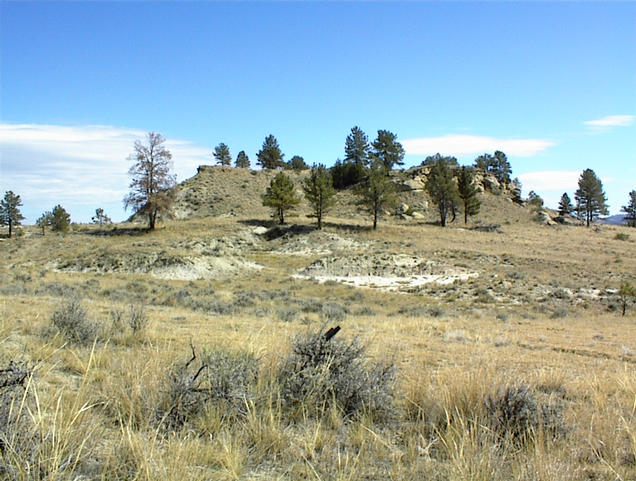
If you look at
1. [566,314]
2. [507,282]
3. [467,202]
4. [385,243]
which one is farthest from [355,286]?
[467,202]

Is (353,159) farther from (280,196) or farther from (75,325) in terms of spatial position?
(75,325)

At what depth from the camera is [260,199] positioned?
73062mm

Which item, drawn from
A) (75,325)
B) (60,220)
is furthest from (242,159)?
(75,325)

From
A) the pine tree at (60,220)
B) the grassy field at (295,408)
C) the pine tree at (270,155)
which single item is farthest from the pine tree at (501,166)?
the grassy field at (295,408)

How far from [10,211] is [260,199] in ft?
113

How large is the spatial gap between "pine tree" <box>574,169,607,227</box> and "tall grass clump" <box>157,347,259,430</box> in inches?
3790

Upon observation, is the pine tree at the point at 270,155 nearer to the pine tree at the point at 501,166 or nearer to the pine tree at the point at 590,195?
the pine tree at the point at 501,166

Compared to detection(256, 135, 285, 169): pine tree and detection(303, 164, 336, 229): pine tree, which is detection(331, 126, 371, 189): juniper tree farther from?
detection(303, 164, 336, 229): pine tree

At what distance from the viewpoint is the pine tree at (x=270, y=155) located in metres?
Result: 94.2

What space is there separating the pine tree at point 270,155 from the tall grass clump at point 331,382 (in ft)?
299

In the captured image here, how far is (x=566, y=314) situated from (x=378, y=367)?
68.1 ft

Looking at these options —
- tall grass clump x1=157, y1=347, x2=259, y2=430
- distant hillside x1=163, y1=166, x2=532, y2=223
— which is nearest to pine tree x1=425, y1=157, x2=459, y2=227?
distant hillside x1=163, y1=166, x2=532, y2=223

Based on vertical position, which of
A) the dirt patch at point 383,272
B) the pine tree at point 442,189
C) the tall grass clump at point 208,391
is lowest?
the dirt patch at point 383,272

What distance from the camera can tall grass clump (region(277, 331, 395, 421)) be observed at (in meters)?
4.10
